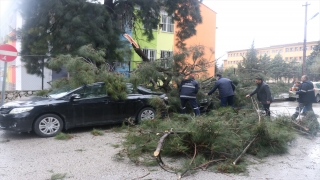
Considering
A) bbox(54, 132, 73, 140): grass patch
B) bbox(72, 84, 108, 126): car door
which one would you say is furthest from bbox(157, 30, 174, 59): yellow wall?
bbox(54, 132, 73, 140): grass patch

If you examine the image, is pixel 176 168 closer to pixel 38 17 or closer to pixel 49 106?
pixel 49 106

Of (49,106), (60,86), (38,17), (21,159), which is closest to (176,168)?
→ (21,159)

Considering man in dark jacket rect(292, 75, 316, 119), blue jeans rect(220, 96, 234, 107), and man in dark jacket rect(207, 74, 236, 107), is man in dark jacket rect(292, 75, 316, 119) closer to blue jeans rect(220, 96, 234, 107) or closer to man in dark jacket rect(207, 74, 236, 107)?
blue jeans rect(220, 96, 234, 107)

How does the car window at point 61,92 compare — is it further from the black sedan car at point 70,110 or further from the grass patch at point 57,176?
the grass patch at point 57,176

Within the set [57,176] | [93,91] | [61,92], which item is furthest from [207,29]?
[57,176]

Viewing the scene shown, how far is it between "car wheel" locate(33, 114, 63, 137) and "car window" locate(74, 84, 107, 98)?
0.98 metres

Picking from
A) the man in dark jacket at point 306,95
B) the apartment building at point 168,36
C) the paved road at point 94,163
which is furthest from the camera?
the apartment building at point 168,36

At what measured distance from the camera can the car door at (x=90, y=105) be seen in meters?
7.96

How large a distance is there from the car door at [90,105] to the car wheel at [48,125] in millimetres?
485

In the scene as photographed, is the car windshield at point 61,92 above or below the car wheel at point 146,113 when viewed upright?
above

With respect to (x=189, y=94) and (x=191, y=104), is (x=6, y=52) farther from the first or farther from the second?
(x=191, y=104)

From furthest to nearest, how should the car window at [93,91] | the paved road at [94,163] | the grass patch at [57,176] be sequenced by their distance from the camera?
the car window at [93,91], the paved road at [94,163], the grass patch at [57,176]

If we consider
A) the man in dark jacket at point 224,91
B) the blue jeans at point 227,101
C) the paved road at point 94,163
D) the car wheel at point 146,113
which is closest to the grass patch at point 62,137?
the paved road at point 94,163

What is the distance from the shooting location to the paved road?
191 inches
